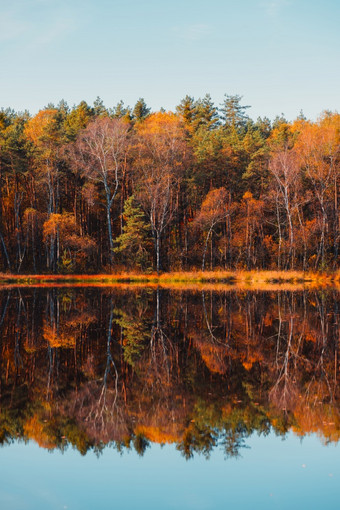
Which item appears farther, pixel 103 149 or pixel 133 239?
pixel 103 149

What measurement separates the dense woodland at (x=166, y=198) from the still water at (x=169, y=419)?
113 feet

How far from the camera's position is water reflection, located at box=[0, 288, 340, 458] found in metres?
8.71

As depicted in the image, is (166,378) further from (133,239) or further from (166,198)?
(166,198)

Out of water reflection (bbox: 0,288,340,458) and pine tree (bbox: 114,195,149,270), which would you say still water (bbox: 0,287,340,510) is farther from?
pine tree (bbox: 114,195,149,270)

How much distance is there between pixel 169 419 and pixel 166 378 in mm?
2876

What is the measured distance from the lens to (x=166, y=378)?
1198 cm

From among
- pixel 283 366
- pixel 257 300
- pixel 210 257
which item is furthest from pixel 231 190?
pixel 283 366

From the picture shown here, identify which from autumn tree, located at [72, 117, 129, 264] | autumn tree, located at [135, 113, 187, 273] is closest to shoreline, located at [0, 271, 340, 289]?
autumn tree, located at [135, 113, 187, 273]

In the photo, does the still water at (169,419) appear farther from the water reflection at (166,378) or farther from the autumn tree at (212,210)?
the autumn tree at (212,210)

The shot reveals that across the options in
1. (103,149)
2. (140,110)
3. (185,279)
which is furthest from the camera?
(140,110)

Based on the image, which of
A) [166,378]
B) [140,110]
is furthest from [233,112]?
[166,378]

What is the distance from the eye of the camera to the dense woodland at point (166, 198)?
51938 millimetres

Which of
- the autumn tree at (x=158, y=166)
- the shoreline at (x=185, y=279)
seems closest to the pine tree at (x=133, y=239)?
the autumn tree at (x=158, y=166)

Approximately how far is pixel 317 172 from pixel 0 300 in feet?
115
